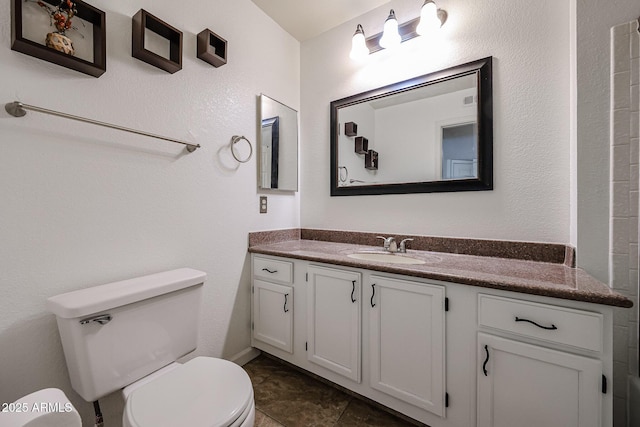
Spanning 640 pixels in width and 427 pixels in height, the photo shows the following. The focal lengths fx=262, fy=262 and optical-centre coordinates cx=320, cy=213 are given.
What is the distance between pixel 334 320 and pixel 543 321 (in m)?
0.90

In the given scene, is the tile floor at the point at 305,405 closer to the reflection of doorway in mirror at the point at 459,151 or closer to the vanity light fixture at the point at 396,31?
the reflection of doorway in mirror at the point at 459,151

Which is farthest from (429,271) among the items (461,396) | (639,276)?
(639,276)

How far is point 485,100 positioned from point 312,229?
1448 mm

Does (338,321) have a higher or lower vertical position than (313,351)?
higher

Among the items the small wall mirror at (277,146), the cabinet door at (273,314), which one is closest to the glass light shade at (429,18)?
the small wall mirror at (277,146)

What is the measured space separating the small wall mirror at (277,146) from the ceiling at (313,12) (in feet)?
2.04

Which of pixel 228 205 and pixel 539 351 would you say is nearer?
pixel 539 351

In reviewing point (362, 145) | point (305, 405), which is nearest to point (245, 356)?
point (305, 405)

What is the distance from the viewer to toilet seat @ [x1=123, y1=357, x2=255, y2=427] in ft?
2.60

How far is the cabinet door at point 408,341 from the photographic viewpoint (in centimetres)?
114

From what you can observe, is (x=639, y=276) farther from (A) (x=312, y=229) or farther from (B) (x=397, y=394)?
(A) (x=312, y=229)

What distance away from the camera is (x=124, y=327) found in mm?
1014

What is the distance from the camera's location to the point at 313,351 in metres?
1.53

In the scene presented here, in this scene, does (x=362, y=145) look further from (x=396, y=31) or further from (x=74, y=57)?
(x=74, y=57)
